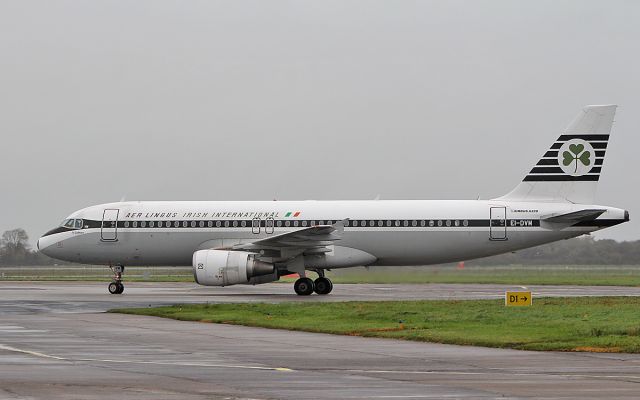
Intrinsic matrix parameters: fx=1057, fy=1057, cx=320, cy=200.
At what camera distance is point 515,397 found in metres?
12.0

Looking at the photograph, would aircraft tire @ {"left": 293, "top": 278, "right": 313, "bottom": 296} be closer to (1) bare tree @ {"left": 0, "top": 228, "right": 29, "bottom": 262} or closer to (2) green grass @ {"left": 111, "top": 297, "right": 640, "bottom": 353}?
(2) green grass @ {"left": 111, "top": 297, "right": 640, "bottom": 353}

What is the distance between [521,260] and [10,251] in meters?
42.8

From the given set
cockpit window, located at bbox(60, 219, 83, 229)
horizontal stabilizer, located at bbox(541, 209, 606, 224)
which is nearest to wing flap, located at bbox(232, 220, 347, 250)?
cockpit window, located at bbox(60, 219, 83, 229)

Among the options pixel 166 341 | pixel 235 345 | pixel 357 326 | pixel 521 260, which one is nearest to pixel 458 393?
pixel 235 345

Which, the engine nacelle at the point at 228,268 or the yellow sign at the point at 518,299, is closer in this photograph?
the yellow sign at the point at 518,299

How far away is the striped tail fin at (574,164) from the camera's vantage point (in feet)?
131

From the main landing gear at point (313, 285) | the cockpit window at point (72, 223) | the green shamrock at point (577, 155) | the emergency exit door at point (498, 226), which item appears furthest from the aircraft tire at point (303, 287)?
the green shamrock at point (577, 155)

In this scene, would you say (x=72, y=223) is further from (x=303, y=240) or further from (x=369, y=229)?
(x=369, y=229)

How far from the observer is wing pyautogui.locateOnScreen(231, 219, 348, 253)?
36.8 meters

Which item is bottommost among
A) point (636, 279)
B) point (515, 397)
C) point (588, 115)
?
point (515, 397)

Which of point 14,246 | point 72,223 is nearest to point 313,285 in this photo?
point 72,223

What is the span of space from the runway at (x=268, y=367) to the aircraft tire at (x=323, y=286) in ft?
51.1

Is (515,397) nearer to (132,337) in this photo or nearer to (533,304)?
(132,337)

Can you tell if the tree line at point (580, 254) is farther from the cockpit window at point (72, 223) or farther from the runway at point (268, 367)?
the runway at point (268, 367)
